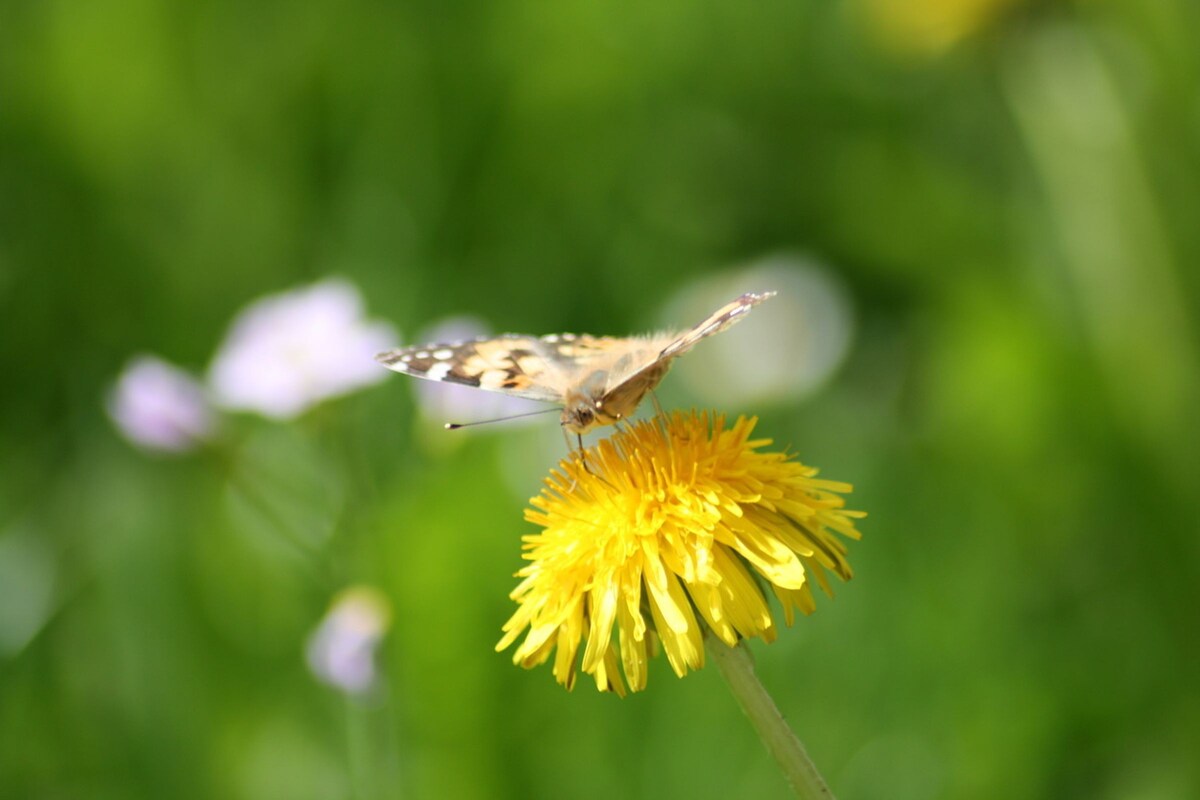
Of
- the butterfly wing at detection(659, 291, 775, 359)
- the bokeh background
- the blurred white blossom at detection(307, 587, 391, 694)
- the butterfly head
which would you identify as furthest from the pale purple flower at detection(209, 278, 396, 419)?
the butterfly wing at detection(659, 291, 775, 359)

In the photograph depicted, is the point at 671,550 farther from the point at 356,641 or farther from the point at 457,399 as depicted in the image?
the point at 457,399

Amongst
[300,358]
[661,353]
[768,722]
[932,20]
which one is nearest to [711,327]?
[661,353]

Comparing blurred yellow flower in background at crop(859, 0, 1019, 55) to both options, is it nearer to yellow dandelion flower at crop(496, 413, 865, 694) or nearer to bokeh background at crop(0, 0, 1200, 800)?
bokeh background at crop(0, 0, 1200, 800)

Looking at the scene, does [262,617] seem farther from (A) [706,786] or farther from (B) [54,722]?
(A) [706,786]

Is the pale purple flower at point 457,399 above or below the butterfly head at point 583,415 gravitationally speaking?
above

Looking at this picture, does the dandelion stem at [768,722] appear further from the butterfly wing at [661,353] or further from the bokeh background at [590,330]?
the bokeh background at [590,330]

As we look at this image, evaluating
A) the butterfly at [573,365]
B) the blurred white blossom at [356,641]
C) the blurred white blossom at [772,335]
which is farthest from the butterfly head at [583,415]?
the blurred white blossom at [772,335]
